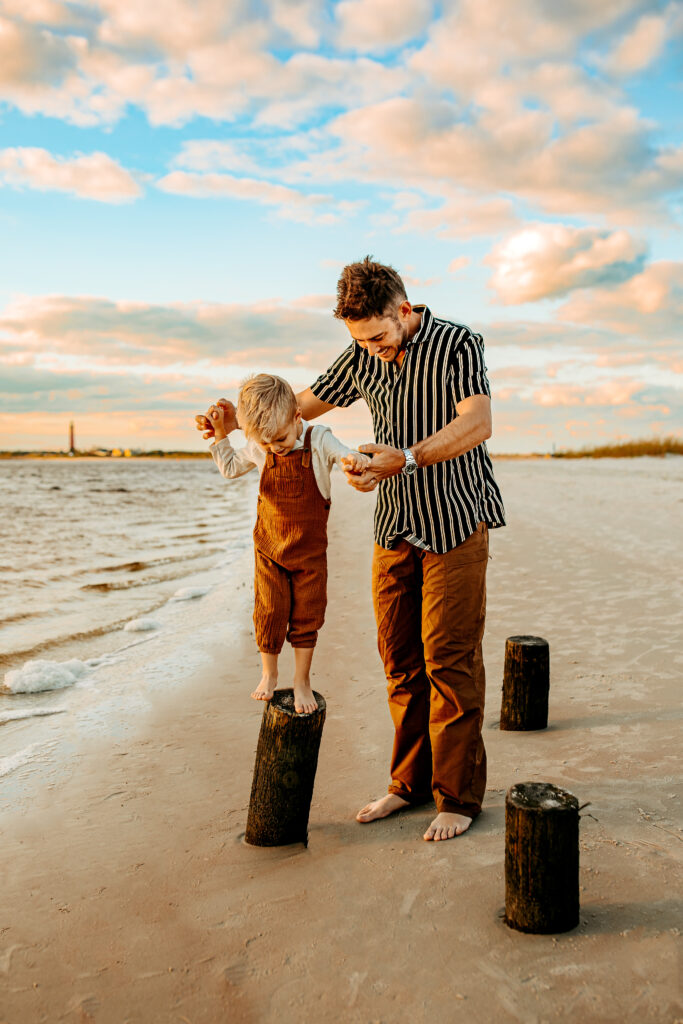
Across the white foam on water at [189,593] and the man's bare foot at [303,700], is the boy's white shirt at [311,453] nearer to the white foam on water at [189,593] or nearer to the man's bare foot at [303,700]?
the man's bare foot at [303,700]

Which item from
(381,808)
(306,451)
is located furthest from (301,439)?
(381,808)

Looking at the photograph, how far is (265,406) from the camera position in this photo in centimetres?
344

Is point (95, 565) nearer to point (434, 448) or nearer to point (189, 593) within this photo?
point (189, 593)

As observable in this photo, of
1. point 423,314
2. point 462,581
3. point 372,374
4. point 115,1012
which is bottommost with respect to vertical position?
point 115,1012

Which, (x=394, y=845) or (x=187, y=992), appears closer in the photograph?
(x=187, y=992)

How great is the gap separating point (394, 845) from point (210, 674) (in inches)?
130

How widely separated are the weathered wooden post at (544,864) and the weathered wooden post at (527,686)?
213 cm

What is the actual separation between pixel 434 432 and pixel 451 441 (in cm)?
31

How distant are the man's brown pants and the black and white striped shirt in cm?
10

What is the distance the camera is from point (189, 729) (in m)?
5.44

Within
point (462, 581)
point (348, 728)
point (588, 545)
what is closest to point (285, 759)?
point (462, 581)

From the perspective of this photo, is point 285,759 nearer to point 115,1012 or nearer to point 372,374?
point 115,1012

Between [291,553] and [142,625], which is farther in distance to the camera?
[142,625]

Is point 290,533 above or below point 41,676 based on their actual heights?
above
